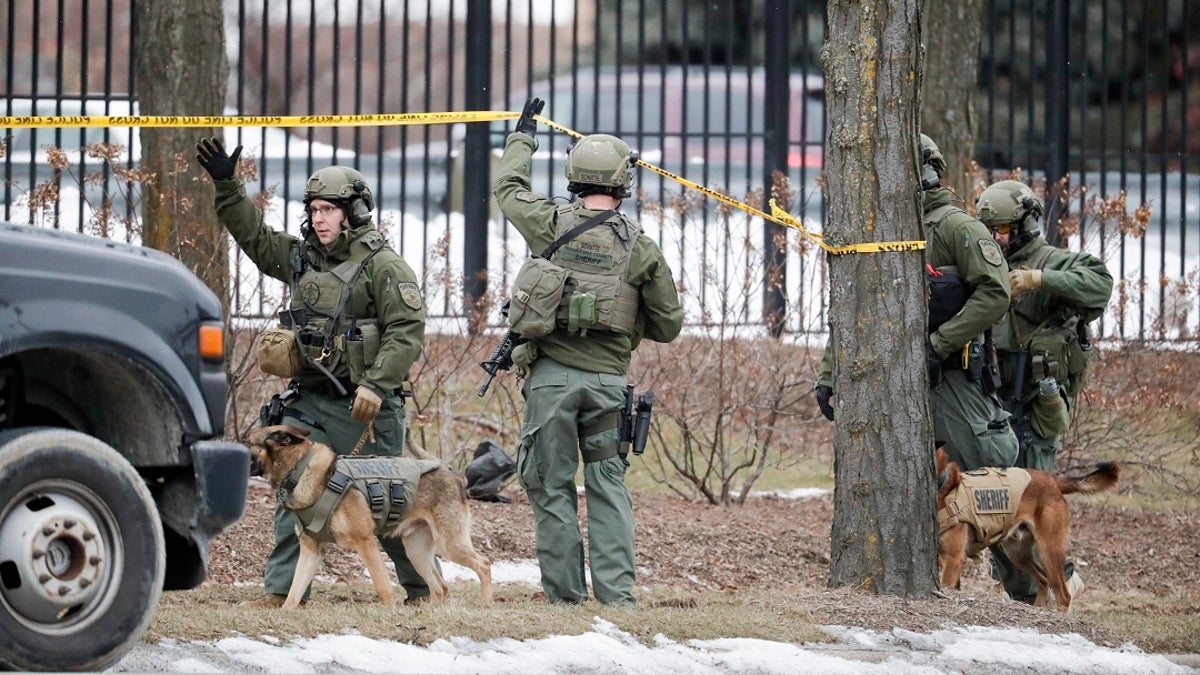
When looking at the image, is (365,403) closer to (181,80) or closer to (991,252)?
(991,252)

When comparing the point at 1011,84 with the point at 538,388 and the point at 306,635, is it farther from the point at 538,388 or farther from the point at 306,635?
the point at 306,635

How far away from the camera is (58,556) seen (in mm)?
4840

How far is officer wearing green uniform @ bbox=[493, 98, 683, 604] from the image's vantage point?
7066 mm

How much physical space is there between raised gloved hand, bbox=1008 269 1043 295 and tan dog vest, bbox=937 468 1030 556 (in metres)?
0.84

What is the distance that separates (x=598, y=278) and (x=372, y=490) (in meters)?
1.22

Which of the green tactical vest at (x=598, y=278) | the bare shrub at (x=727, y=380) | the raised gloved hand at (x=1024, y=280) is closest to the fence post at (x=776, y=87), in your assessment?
the bare shrub at (x=727, y=380)

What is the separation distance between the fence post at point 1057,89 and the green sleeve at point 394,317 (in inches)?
339

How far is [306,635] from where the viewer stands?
5793 millimetres

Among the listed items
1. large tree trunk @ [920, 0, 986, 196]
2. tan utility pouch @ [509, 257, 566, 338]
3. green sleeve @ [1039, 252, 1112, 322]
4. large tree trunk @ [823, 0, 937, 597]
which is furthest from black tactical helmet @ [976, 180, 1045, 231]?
large tree trunk @ [920, 0, 986, 196]

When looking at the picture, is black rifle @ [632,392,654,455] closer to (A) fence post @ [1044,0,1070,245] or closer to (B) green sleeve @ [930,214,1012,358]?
(B) green sleeve @ [930,214,1012,358]

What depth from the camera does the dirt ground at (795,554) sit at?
23.4 feet

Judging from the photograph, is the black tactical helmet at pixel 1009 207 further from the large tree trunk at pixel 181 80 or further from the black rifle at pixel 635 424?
the large tree trunk at pixel 181 80

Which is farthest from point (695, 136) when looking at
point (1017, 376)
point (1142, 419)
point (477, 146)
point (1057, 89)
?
point (1017, 376)

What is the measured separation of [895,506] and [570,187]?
1.83 meters
